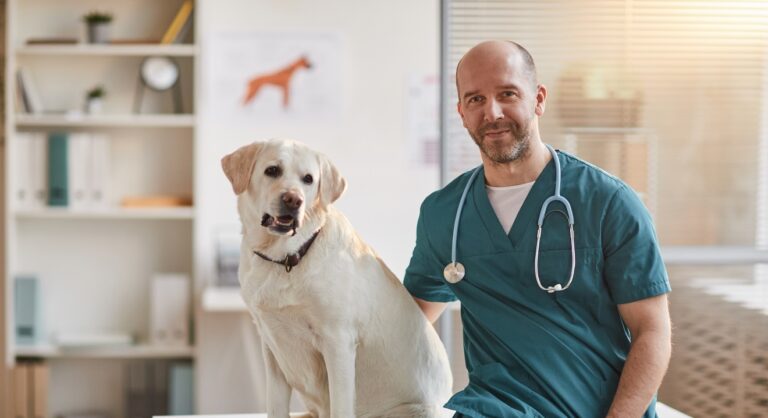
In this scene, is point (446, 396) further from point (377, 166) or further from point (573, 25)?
point (377, 166)

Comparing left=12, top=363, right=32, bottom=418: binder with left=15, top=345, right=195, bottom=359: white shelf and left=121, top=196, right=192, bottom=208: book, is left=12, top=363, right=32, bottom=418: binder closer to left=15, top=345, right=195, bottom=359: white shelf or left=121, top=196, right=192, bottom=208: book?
left=15, top=345, right=195, bottom=359: white shelf

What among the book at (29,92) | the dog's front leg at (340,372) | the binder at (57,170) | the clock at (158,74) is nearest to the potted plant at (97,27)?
the clock at (158,74)

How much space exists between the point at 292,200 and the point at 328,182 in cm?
12

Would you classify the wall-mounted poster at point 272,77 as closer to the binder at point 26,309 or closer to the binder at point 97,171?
the binder at point 97,171

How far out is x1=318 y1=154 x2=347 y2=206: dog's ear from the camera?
1.63 metres

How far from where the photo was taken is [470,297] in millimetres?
1797

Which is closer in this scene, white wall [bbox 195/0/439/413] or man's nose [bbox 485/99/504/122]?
man's nose [bbox 485/99/504/122]

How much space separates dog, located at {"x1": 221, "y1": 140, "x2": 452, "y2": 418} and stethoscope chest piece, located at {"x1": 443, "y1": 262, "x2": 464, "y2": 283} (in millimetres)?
94

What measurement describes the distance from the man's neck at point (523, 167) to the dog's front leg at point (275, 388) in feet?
1.73

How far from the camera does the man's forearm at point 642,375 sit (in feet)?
5.43

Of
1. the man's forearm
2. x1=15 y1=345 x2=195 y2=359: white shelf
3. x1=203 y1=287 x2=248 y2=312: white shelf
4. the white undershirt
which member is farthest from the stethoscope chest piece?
x1=15 y1=345 x2=195 y2=359: white shelf

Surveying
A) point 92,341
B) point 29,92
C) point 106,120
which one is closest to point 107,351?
point 92,341

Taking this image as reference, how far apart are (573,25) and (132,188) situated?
84.9 inches

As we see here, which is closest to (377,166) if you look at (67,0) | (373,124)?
(373,124)
